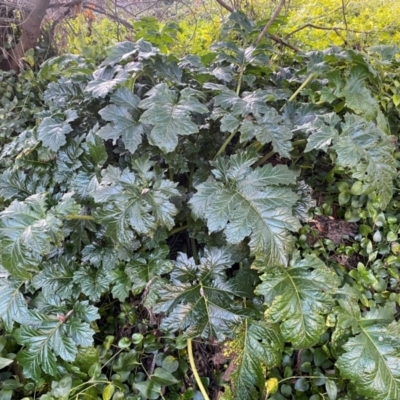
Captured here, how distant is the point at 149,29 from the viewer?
1910mm

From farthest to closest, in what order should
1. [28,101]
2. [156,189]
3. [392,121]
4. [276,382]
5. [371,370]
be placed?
[28,101] → [392,121] → [156,189] → [276,382] → [371,370]

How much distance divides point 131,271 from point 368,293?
95 cm

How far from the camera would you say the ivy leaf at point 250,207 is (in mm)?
1090

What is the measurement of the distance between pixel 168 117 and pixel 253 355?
898mm

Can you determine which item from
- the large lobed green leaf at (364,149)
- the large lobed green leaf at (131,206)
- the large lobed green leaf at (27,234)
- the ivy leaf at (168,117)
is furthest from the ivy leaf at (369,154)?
the large lobed green leaf at (27,234)

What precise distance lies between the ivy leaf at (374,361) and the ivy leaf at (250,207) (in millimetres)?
364

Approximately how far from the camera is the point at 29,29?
293 cm

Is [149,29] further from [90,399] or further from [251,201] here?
[90,399]

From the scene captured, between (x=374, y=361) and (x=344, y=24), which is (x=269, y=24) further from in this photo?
(x=374, y=361)

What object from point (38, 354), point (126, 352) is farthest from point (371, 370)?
point (38, 354)

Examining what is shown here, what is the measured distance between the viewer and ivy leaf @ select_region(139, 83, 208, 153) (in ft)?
4.01

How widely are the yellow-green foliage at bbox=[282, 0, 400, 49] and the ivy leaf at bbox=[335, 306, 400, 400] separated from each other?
194 cm

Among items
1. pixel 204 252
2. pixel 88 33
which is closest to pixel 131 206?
pixel 204 252

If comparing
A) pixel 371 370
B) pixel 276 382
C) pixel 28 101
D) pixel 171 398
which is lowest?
pixel 171 398
